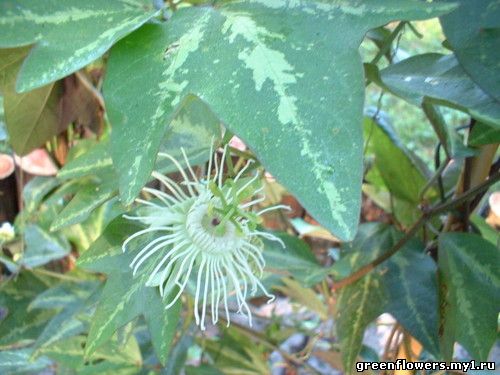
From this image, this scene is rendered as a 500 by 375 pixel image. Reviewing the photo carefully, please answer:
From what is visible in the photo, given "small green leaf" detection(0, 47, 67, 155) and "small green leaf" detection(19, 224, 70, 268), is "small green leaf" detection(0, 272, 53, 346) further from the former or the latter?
"small green leaf" detection(0, 47, 67, 155)

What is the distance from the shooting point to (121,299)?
37cm

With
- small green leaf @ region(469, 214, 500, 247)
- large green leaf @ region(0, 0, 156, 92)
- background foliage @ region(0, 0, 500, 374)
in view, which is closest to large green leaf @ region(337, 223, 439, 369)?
background foliage @ region(0, 0, 500, 374)

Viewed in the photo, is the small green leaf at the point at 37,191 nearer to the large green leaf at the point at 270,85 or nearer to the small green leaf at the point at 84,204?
the small green leaf at the point at 84,204

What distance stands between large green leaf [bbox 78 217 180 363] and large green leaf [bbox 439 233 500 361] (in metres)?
0.22

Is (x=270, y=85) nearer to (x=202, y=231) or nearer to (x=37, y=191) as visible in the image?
(x=202, y=231)

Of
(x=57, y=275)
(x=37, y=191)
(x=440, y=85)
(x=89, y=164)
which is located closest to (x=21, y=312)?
(x=57, y=275)

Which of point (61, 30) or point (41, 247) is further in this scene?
point (41, 247)

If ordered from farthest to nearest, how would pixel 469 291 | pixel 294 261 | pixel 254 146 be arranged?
pixel 294 261
pixel 469 291
pixel 254 146

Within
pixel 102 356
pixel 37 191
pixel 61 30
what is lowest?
pixel 102 356

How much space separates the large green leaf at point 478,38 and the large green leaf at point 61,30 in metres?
0.17

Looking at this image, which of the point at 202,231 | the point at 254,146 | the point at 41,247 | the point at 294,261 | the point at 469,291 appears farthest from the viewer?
the point at 41,247

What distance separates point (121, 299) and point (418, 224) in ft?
0.84

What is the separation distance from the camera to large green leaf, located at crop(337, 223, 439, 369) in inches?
18.6

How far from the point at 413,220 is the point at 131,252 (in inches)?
12.8
